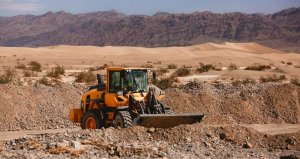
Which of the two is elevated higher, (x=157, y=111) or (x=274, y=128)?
(x=157, y=111)

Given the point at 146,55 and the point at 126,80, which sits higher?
the point at 126,80

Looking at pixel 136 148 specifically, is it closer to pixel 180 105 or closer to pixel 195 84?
pixel 180 105

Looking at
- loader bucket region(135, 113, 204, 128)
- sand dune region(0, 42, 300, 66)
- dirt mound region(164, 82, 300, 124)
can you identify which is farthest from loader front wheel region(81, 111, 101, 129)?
sand dune region(0, 42, 300, 66)

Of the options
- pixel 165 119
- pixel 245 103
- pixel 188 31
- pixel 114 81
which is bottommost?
pixel 245 103

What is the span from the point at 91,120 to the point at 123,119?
171 cm

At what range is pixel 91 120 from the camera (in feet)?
55.5

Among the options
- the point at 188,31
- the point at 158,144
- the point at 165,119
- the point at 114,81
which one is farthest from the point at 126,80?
the point at 188,31

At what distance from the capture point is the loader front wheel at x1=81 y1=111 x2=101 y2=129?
1658 cm

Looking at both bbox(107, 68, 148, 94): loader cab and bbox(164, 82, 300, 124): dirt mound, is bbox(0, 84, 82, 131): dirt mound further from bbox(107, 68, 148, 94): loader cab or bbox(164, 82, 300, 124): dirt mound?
bbox(107, 68, 148, 94): loader cab

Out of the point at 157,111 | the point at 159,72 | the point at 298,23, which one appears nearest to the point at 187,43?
the point at 298,23

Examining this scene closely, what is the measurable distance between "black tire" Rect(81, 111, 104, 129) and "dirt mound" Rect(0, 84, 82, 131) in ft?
13.3

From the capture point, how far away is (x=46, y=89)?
2344cm

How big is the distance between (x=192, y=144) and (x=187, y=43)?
455 feet

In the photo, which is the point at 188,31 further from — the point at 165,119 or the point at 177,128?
the point at 177,128
